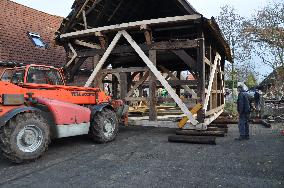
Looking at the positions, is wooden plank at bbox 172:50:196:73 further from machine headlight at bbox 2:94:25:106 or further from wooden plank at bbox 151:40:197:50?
machine headlight at bbox 2:94:25:106

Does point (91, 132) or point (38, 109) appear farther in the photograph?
point (91, 132)

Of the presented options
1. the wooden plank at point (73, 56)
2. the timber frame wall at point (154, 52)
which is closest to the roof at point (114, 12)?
the timber frame wall at point (154, 52)

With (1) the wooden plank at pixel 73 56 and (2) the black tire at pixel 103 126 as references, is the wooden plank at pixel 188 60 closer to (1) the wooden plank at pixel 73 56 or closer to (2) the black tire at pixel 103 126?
(2) the black tire at pixel 103 126

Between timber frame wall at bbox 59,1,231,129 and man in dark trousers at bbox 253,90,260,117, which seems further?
man in dark trousers at bbox 253,90,260,117

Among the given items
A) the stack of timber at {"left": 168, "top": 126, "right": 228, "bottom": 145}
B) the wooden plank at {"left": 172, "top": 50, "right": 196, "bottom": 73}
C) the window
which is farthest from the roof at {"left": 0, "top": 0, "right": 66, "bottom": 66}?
the stack of timber at {"left": 168, "top": 126, "right": 228, "bottom": 145}

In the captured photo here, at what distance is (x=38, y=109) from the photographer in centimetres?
644

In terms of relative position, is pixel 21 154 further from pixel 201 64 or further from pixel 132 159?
pixel 201 64

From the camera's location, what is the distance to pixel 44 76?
7.50m

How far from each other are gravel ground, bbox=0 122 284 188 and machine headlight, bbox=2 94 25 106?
126 cm

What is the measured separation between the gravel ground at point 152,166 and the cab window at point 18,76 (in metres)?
A: 1.88

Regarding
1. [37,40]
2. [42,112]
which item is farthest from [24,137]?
[37,40]

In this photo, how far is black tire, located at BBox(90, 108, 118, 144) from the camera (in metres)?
8.09

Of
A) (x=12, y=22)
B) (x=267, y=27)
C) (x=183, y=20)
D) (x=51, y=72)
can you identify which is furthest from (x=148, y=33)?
(x=267, y=27)

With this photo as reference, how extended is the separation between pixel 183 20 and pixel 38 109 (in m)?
5.16
